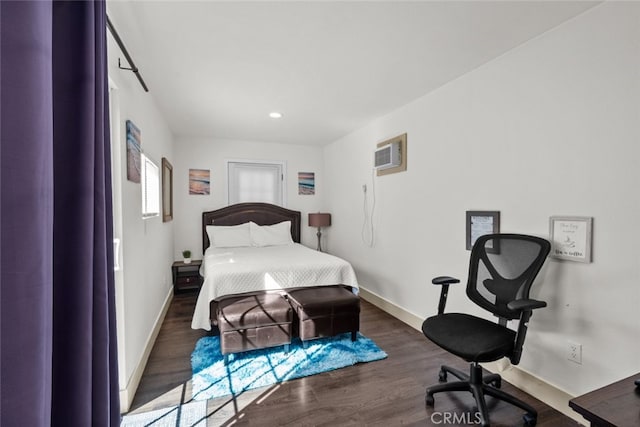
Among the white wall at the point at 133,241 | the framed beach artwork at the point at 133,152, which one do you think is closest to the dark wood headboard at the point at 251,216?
the white wall at the point at 133,241

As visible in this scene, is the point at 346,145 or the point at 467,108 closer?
the point at 467,108

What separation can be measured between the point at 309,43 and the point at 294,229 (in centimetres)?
349

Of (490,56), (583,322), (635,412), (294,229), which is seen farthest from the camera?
(294,229)

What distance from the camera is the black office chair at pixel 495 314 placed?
1.71 meters

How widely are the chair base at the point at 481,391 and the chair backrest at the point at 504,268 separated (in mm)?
431

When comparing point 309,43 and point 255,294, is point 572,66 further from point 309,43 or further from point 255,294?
point 255,294

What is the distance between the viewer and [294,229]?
5.24 meters

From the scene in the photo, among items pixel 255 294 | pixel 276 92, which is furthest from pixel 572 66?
pixel 255 294

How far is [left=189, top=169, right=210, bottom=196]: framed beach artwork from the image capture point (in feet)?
15.7

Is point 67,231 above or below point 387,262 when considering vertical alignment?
above

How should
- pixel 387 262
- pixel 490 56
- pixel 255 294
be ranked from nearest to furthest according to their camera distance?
pixel 490 56
pixel 255 294
pixel 387 262

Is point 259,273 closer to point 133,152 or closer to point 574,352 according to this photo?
point 133,152

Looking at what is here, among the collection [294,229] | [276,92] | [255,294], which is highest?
[276,92]
